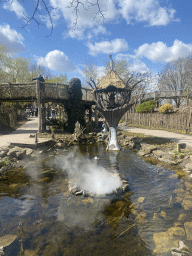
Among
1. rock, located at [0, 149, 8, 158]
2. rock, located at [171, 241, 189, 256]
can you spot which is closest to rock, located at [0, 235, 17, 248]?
rock, located at [171, 241, 189, 256]

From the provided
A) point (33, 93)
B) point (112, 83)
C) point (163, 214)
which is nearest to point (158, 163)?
point (163, 214)

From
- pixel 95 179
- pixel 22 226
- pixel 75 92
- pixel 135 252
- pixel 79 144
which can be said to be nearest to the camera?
pixel 135 252

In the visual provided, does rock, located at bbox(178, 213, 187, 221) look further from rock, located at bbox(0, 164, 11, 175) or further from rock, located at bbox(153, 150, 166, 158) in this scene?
rock, located at bbox(0, 164, 11, 175)

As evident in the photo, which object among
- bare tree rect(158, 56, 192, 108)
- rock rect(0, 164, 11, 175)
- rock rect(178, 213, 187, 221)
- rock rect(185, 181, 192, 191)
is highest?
bare tree rect(158, 56, 192, 108)

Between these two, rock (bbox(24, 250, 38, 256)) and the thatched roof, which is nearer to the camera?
rock (bbox(24, 250, 38, 256))

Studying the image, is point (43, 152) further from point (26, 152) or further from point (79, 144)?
point (79, 144)

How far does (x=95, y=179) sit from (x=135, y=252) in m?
3.00

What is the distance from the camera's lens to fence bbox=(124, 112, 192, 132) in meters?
13.8

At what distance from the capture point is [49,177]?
19.3ft

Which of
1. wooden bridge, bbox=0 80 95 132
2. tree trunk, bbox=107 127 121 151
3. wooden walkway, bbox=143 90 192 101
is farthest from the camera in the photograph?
wooden walkway, bbox=143 90 192 101

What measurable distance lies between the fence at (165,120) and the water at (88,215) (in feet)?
31.1

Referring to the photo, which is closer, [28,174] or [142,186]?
[142,186]

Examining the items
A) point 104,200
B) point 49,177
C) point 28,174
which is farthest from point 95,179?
point 28,174

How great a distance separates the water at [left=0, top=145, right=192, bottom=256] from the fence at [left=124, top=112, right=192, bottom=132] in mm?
9491
